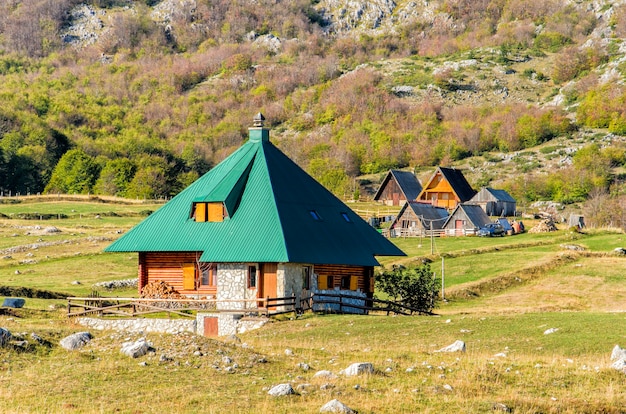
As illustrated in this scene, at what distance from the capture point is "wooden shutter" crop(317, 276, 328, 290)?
166 ft

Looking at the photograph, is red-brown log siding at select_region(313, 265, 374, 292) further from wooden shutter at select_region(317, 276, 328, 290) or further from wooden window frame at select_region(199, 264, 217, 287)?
wooden window frame at select_region(199, 264, 217, 287)

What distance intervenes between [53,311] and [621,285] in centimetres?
3339

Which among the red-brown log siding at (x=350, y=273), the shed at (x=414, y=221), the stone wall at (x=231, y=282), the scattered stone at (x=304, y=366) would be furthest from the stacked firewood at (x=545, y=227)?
the scattered stone at (x=304, y=366)

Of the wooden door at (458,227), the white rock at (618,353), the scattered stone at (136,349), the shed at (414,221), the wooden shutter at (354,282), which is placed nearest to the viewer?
the white rock at (618,353)

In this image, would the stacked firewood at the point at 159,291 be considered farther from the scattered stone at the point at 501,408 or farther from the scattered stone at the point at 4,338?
the scattered stone at the point at 501,408

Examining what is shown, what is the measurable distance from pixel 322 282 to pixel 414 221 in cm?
5361

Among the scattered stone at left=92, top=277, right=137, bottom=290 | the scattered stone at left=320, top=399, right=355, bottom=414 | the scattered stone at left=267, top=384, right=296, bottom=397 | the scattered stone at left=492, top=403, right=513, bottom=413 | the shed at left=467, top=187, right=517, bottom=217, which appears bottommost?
the scattered stone at left=492, top=403, right=513, bottom=413

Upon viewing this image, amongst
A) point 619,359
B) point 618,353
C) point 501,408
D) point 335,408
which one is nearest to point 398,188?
point 618,353

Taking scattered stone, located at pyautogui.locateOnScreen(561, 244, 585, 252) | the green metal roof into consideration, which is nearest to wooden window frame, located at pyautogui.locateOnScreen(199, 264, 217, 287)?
the green metal roof

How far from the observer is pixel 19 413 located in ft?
76.4

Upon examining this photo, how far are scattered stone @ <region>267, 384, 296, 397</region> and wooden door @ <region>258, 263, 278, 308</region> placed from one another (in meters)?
22.6

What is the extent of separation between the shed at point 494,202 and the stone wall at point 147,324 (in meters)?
69.9

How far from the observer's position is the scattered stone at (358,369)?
2680 cm

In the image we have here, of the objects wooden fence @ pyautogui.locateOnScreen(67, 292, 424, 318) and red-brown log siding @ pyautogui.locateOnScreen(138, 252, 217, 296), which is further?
red-brown log siding @ pyautogui.locateOnScreen(138, 252, 217, 296)
